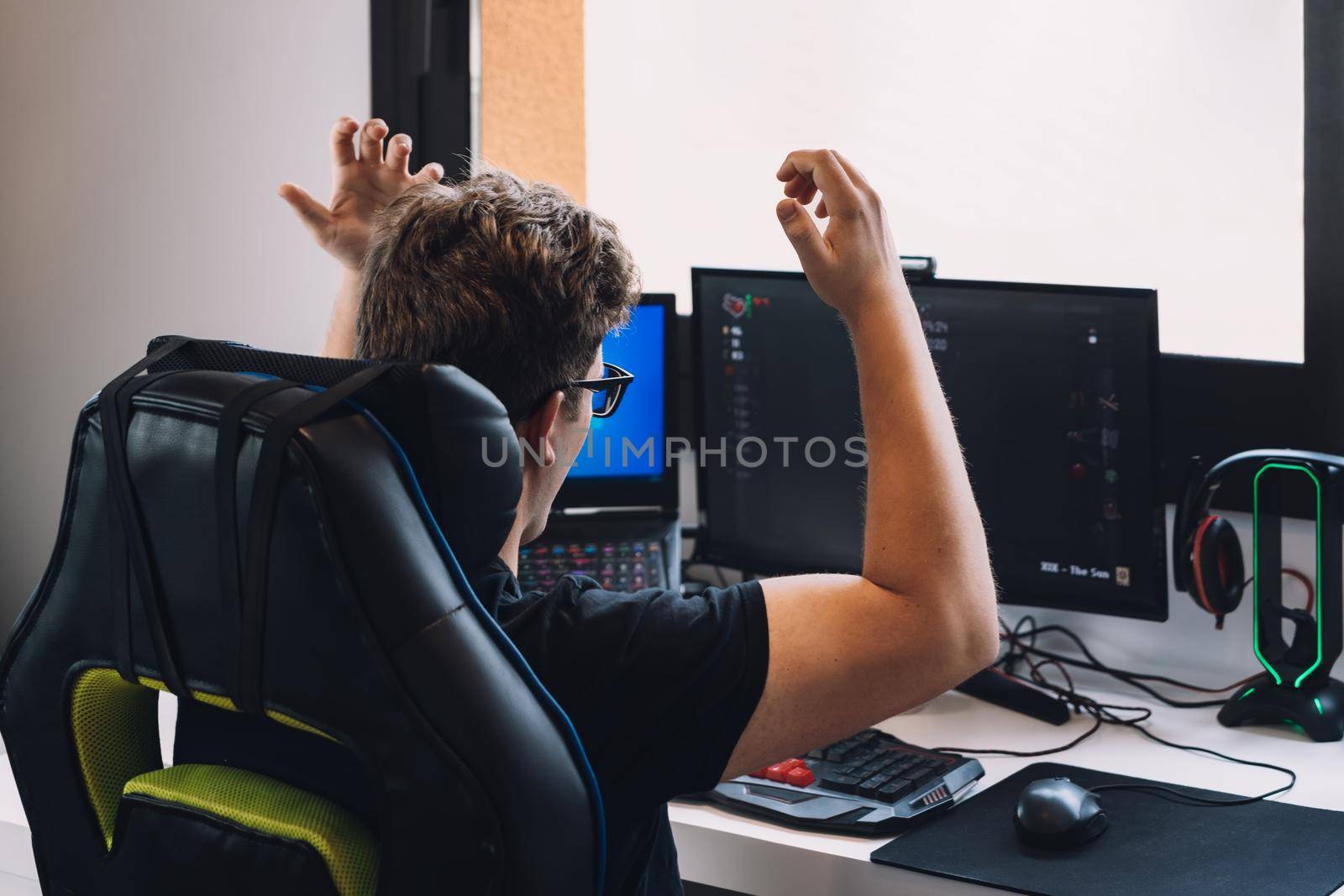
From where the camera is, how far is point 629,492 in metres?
1.91

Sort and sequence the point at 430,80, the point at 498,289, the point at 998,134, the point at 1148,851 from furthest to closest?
the point at 430,80
the point at 998,134
the point at 1148,851
the point at 498,289

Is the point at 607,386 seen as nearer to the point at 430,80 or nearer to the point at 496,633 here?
the point at 496,633

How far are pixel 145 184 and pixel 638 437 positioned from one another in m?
1.12

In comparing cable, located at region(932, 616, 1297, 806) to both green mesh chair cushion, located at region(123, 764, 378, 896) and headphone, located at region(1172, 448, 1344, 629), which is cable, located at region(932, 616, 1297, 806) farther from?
green mesh chair cushion, located at region(123, 764, 378, 896)

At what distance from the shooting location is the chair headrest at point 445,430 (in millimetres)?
721

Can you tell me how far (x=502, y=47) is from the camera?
235cm

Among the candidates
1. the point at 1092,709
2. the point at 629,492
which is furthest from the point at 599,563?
the point at 1092,709

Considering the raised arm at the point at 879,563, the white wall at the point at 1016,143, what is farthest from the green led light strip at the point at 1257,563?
the raised arm at the point at 879,563

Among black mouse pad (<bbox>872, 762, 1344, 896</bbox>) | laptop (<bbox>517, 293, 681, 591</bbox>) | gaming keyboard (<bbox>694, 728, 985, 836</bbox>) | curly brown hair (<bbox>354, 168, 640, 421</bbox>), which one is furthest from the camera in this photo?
laptop (<bbox>517, 293, 681, 591</bbox>)

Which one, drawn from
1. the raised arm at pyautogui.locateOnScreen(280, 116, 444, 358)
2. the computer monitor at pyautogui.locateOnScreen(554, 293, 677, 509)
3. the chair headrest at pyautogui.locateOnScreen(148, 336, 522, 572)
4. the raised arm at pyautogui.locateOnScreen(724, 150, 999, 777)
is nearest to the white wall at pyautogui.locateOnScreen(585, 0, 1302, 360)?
the computer monitor at pyautogui.locateOnScreen(554, 293, 677, 509)

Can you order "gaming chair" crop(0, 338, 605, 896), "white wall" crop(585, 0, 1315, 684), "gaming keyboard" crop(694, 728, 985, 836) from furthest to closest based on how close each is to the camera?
"white wall" crop(585, 0, 1315, 684) < "gaming keyboard" crop(694, 728, 985, 836) < "gaming chair" crop(0, 338, 605, 896)

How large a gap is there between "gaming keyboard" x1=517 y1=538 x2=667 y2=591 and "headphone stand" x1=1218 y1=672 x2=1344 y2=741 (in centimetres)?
70

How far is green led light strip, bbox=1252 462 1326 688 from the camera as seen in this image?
148 centimetres

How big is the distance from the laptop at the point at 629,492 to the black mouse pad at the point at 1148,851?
0.64 m
